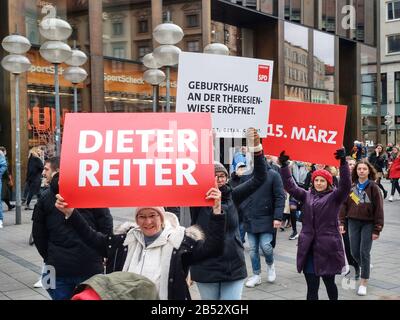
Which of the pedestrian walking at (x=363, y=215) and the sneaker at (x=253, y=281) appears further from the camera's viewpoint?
the sneaker at (x=253, y=281)

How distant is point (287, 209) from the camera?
35.9 feet

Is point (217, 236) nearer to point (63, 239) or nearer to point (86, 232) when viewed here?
point (86, 232)

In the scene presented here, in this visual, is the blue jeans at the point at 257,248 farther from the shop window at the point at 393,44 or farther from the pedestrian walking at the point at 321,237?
the shop window at the point at 393,44

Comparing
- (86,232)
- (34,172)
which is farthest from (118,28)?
(86,232)

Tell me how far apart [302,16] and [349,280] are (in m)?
26.7

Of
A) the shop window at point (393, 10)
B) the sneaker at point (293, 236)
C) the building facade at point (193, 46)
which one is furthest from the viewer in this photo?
the shop window at point (393, 10)

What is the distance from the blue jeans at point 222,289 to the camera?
4289mm

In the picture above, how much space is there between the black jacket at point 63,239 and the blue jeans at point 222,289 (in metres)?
0.90

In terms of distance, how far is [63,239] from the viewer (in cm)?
427

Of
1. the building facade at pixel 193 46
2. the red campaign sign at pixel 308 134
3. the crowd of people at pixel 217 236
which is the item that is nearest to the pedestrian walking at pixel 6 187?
the building facade at pixel 193 46

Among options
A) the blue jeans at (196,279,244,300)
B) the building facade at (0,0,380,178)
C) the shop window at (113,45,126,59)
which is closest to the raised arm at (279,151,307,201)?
the blue jeans at (196,279,244,300)

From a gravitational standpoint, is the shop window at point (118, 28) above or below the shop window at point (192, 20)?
below

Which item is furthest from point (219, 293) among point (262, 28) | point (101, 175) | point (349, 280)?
point (262, 28)

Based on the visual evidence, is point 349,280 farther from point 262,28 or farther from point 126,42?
point 262,28
